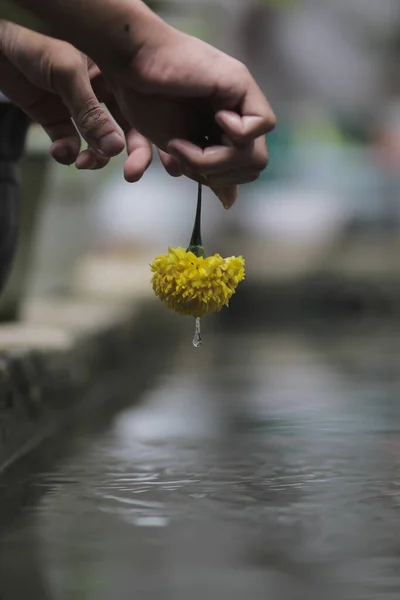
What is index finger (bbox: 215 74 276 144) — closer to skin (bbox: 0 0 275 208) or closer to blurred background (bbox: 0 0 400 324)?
skin (bbox: 0 0 275 208)

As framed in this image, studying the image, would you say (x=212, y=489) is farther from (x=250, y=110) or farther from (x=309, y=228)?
(x=309, y=228)

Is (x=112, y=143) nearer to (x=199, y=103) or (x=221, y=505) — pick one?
(x=199, y=103)

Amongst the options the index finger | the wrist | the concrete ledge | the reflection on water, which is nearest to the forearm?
the wrist

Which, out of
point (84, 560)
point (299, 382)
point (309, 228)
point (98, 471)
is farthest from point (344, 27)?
point (84, 560)

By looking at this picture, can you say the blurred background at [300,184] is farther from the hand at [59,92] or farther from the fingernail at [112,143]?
the fingernail at [112,143]

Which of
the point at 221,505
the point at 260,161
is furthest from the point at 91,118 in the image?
the point at 221,505

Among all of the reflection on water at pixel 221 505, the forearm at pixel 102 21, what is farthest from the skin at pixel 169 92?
the reflection on water at pixel 221 505
